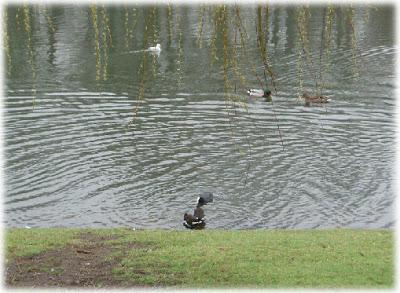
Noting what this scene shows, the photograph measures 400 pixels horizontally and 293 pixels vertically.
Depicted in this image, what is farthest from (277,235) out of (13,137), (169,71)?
(169,71)

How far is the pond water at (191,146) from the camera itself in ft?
42.8

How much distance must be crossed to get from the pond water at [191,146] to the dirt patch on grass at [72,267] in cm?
218

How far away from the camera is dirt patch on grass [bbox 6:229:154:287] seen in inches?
303

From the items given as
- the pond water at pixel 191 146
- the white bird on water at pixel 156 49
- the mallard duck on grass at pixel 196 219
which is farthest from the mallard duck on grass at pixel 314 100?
the white bird on water at pixel 156 49

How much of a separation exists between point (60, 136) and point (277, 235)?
924cm

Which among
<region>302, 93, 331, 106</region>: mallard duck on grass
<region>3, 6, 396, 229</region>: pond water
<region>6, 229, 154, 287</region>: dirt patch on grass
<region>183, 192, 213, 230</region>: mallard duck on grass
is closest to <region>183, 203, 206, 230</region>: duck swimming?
<region>183, 192, 213, 230</region>: mallard duck on grass

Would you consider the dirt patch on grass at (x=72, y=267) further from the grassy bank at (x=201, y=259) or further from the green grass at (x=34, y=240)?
the green grass at (x=34, y=240)

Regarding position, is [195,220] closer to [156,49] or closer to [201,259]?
[201,259]

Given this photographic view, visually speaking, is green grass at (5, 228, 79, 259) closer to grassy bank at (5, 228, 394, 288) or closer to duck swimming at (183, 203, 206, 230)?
grassy bank at (5, 228, 394, 288)

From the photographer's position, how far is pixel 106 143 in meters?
17.3

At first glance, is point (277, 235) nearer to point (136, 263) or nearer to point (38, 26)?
point (136, 263)

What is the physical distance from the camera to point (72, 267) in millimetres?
8242

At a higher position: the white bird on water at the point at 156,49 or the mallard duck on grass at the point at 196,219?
the mallard duck on grass at the point at 196,219

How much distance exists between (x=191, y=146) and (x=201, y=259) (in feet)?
28.9
